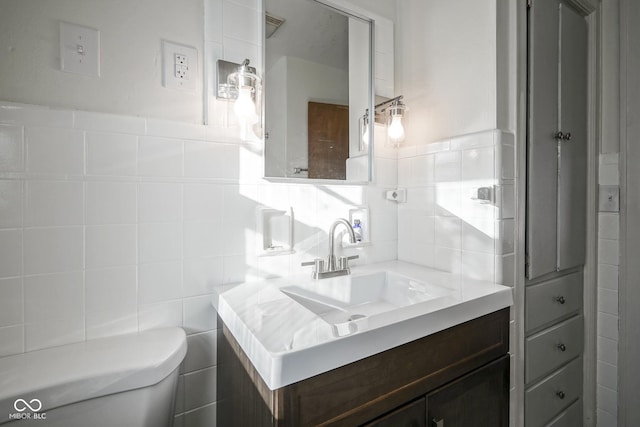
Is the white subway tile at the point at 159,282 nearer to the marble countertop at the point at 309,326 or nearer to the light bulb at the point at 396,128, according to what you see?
the marble countertop at the point at 309,326

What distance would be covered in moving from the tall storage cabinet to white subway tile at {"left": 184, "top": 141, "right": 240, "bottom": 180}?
1.07 meters

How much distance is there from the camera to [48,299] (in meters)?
0.74

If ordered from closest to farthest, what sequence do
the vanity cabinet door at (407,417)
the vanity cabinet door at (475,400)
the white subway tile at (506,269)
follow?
1. the vanity cabinet door at (407,417)
2. the vanity cabinet door at (475,400)
3. the white subway tile at (506,269)

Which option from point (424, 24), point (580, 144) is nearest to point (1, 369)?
point (424, 24)

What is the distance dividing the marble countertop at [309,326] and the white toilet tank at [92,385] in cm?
19

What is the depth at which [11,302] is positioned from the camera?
0.70 metres

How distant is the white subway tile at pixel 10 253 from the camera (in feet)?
2.28

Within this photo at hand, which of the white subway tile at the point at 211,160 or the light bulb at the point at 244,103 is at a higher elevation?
the light bulb at the point at 244,103

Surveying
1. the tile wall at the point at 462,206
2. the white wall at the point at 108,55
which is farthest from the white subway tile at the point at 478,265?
the white wall at the point at 108,55

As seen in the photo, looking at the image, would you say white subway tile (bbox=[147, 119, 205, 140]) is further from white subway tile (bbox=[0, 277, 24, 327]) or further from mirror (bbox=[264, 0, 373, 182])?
white subway tile (bbox=[0, 277, 24, 327])

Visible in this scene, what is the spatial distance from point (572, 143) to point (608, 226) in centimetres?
47

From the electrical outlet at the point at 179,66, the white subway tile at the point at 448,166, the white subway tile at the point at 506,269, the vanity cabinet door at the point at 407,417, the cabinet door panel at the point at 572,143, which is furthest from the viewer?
the cabinet door panel at the point at 572,143

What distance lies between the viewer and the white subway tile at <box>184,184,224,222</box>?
90cm

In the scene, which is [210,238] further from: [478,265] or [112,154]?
[478,265]
